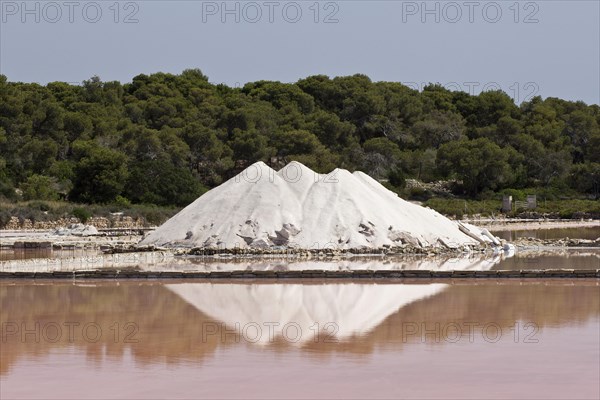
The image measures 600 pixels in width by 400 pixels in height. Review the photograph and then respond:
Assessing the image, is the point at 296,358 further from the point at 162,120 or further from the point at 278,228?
the point at 162,120

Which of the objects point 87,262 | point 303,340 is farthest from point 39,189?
point 303,340

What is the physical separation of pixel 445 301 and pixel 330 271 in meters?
3.96

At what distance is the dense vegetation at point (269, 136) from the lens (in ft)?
147

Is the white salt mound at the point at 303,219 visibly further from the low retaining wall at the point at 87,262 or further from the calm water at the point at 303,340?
the calm water at the point at 303,340

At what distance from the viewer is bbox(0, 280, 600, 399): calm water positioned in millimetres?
10281

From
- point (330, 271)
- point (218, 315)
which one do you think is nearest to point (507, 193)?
point (330, 271)

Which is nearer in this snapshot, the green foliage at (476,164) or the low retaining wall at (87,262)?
the low retaining wall at (87,262)

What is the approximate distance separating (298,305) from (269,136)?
38.8 metres

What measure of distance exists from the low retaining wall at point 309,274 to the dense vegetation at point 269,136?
863 inches

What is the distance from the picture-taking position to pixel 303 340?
508 inches

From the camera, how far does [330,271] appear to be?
20.0m

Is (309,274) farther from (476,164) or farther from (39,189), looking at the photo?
(476,164)

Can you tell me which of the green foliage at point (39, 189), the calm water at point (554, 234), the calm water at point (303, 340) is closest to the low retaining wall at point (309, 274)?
the calm water at point (303, 340)

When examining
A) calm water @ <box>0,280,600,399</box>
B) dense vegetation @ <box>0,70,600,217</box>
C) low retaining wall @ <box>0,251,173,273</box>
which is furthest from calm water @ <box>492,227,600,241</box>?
calm water @ <box>0,280,600,399</box>
